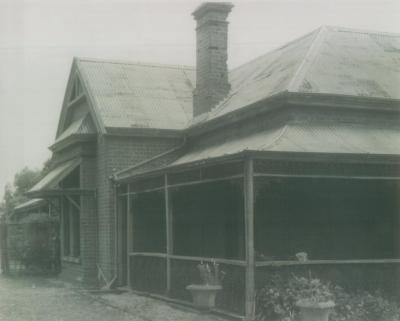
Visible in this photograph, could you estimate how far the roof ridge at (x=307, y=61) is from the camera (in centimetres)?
1356

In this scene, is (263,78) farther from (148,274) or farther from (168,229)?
(148,274)

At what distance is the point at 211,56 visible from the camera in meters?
18.2

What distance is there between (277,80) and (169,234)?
13.4 ft

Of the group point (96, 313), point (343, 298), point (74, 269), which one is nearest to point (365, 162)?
point (343, 298)

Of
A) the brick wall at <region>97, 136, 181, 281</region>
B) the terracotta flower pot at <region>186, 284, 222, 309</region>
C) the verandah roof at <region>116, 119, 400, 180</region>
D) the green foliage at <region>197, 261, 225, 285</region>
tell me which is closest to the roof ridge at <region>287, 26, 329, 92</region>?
the verandah roof at <region>116, 119, 400, 180</region>

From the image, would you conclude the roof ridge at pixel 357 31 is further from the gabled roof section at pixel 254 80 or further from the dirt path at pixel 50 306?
the dirt path at pixel 50 306

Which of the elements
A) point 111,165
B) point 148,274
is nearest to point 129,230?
point 148,274

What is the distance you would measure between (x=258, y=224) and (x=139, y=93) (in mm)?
7674

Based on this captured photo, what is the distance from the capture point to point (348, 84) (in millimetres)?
14172

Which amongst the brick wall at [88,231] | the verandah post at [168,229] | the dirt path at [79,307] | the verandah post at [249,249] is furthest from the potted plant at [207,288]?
the brick wall at [88,231]

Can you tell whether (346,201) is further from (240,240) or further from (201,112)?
(201,112)

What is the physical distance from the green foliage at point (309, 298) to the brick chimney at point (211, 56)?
7.91m

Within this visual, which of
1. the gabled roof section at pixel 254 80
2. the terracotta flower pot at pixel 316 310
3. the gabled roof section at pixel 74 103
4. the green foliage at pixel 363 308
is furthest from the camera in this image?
the gabled roof section at pixel 74 103

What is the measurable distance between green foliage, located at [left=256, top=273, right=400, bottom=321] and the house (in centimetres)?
24
